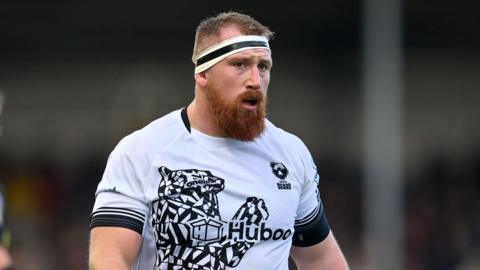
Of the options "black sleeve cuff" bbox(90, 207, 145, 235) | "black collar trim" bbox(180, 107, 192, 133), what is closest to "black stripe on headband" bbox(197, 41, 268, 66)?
"black collar trim" bbox(180, 107, 192, 133)

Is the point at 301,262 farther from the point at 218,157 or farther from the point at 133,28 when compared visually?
the point at 133,28

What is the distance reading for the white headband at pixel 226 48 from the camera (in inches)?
195

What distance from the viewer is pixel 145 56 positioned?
58.0 feet

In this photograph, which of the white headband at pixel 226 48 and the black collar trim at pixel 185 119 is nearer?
the white headband at pixel 226 48

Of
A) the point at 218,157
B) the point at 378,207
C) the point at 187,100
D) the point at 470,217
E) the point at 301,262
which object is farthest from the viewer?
the point at 187,100

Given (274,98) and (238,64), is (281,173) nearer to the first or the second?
(238,64)

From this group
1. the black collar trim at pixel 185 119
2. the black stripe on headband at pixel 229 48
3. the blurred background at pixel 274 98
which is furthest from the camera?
the blurred background at pixel 274 98

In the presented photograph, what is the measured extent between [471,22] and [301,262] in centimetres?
1214

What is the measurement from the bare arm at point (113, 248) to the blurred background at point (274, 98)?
10162 millimetres

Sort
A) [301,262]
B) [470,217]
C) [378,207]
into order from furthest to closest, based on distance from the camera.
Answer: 1. [470,217]
2. [378,207]
3. [301,262]

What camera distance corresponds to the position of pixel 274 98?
18.1 m

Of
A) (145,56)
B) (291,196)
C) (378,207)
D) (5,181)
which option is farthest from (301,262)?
(145,56)

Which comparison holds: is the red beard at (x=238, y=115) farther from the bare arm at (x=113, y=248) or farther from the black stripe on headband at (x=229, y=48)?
the bare arm at (x=113, y=248)

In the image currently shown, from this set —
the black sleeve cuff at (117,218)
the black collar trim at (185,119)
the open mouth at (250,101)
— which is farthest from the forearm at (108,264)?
the open mouth at (250,101)
